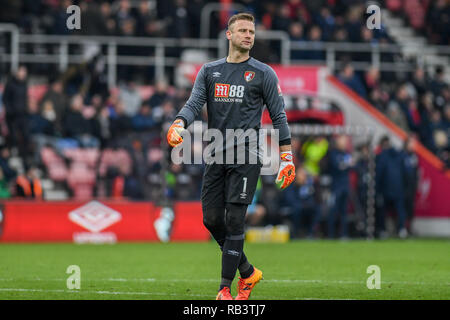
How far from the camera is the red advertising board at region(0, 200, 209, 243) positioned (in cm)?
1897

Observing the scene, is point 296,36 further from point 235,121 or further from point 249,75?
point 235,121

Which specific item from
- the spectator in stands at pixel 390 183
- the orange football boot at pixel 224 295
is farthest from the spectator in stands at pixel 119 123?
the orange football boot at pixel 224 295

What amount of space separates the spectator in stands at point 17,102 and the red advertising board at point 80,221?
2373 mm

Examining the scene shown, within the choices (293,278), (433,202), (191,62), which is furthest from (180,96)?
(293,278)

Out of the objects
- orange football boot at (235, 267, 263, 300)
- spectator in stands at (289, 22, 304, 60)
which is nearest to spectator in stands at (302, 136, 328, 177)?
spectator in stands at (289, 22, 304, 60)

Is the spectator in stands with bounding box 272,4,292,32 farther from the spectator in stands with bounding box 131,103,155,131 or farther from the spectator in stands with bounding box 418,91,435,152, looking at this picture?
the spectator in stands with bounding box 131,103,155,131

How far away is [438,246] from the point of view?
18641mm

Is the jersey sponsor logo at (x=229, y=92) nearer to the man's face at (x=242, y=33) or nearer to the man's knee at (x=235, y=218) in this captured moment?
the man's face at (x=242, y=33)

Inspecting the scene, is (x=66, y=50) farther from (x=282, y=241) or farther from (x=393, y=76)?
(x=393, y=76)

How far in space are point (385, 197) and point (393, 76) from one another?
597 centimetres

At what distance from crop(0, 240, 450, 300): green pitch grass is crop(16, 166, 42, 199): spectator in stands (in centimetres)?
200

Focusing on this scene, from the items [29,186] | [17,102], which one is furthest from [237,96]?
[17,102]

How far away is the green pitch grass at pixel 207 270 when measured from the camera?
977 centimetres
